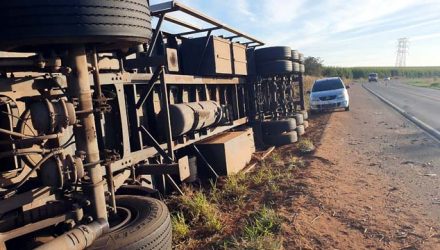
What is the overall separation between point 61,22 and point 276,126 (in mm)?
9320

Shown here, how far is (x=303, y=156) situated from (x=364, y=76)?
393ft

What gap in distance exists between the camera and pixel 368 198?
245 inches

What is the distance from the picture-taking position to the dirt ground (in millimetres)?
4738

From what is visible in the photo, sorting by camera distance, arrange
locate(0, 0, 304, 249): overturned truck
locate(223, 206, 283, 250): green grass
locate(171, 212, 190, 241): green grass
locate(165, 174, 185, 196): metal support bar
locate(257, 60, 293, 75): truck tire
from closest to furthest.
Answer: locate(0, 0, 304, 249): overturned truck
locate(223, 206, 283, 250): green grass
locate(171, 212, 190, 241): green grass
locate(165, 174, 185, 196): metal support bar
locate(257, 60, 293, 75): truck tire

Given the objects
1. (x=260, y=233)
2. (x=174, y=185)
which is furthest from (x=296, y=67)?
(x=260, y=233)

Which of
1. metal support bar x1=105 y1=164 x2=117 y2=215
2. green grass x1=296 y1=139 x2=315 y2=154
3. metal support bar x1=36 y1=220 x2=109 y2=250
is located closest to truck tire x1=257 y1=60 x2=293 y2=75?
green grass x1=296 y1=139 x2=315 y2=154

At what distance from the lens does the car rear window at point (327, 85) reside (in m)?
21.1

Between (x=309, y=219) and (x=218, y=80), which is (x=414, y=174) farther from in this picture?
(x=218, y=80)

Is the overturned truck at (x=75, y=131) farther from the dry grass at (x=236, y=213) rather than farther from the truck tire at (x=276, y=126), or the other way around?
the truck tire at (x=276, y=126)

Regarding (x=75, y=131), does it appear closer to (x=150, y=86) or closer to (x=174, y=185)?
(x=150, y=86)

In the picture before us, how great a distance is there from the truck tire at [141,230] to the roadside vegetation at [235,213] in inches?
34.9

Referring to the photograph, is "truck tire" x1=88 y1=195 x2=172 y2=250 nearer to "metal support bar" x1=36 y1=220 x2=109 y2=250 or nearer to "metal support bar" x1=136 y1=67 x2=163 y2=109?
"metal support bar" x1=36 y1=220 x2=109 y2=250

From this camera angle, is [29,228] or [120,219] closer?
[29,228]

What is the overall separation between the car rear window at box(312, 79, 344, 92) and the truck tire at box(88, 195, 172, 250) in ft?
59.4
